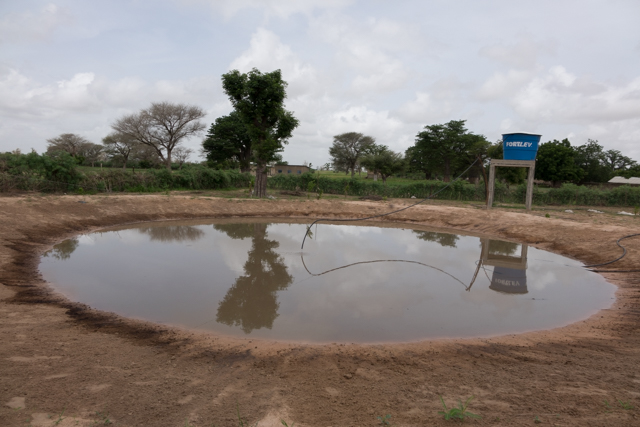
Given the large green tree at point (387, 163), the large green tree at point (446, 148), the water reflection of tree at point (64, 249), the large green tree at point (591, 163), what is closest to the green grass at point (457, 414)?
the water reflection of tree at point (64, 249)

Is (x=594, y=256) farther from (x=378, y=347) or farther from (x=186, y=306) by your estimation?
(x=186, y=306)

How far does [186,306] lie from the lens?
682 centimetres

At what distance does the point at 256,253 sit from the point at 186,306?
474 cm

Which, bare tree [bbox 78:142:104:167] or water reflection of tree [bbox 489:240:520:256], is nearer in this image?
water reflection of tree [bbox 489:240:520:256]

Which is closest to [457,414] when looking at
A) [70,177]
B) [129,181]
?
[70,177]

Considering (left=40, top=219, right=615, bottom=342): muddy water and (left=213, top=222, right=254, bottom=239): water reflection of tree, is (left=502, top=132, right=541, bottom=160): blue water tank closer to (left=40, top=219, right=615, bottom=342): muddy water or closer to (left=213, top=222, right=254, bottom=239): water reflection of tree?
(left=40, top=219, right=615, bottom=342): muddy water

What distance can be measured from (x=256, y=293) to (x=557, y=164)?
138 ft

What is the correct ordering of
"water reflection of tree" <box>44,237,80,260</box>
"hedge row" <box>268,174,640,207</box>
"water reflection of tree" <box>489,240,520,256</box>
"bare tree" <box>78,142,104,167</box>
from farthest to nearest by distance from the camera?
"bare tree" <box>78,142,104,167</box>, "hedge row" <box>268,174,640,207</box>, "water reflection of tree" <box>489,240,520,256</box>, "water reflection of tree" <box>44,237,80,260</box>

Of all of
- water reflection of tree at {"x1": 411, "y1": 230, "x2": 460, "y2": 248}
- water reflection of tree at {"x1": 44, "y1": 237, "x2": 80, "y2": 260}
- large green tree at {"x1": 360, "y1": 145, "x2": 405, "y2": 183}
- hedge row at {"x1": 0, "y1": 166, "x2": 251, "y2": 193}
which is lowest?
water reflection of tree at {"x1": 44, "y1": 237, "x2": 80, "y2": 260}

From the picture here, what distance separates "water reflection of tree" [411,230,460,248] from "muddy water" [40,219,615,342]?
1.81ft

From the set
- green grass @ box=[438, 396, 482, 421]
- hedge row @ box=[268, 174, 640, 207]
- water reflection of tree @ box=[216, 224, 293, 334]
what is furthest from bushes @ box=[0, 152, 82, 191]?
green grass @ box=[438, 396, 482, 421]

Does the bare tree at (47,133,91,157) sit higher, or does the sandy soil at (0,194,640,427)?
the bare tree at (47,133,91,157)

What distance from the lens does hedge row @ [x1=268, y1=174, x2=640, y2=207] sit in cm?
2538

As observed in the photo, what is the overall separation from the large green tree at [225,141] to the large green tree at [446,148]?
69.5ft
